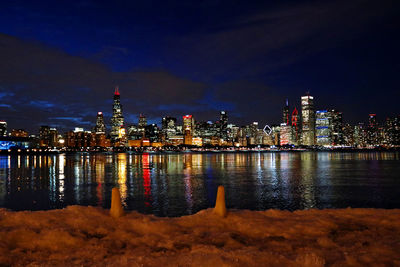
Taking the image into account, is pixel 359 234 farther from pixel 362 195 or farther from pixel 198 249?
pixel 362 195

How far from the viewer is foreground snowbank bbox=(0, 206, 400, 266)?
7285mm

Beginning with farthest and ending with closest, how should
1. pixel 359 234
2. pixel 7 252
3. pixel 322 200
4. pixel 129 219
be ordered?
pixel 322 200 → pixel 129 219 → pixel 359 234 → pixel 7 252

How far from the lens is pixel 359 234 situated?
970 cm

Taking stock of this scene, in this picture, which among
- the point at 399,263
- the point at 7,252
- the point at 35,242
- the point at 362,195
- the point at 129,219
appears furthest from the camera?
the point at 362,195

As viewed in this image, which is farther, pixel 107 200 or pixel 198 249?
pixel 107 200

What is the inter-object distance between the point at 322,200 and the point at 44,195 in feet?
83.8

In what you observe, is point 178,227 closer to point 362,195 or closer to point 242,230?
point 242,230

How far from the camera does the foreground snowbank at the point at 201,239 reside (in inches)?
287

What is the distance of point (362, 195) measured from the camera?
30.2 meters

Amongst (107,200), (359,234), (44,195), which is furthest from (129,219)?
(44,195)

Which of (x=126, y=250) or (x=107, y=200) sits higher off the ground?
(x=126, y=250)

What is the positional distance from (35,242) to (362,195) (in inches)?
1152

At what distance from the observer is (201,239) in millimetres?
9094

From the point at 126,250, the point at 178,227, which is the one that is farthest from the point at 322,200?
the point at 126,250
